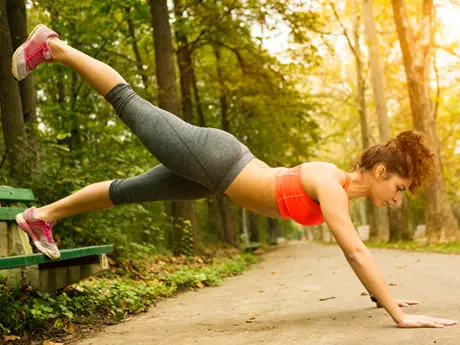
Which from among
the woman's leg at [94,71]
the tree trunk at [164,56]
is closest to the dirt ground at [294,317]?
the woman's leg at [94,71]

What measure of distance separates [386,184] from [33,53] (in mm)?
2820

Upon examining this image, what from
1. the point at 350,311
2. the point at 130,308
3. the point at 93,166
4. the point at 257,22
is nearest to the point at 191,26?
the point at 257,22

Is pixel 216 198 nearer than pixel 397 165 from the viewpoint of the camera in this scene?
No

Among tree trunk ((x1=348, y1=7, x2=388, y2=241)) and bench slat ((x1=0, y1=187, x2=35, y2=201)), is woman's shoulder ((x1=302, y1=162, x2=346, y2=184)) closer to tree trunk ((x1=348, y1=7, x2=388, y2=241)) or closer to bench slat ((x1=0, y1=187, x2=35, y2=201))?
bench slat ((x1=0, y1=187, x2=35, y2=201))

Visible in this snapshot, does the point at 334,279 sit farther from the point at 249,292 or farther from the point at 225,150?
the point at 225,150

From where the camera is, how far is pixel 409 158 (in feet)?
11.5

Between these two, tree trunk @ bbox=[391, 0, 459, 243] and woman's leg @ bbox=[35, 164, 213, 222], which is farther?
tree trunk @ bbox=[391, 0, 459, 243]

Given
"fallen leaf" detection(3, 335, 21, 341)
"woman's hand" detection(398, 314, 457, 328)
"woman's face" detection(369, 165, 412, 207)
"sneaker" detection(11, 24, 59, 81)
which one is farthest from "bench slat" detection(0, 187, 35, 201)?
"woman's hand" detection(398, 314, 457, 328)

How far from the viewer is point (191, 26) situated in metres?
15.5

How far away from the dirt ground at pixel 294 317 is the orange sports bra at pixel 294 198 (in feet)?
2.52

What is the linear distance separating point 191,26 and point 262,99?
4.25 metres

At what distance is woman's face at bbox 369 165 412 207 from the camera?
3.54 metres

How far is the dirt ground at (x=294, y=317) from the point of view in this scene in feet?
10.2

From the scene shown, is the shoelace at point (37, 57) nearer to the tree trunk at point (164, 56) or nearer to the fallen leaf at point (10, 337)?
the fallen leaf at point (10, 337)
